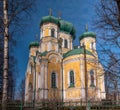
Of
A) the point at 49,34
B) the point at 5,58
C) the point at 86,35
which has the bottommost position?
the point at 5,58

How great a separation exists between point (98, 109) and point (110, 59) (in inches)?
318

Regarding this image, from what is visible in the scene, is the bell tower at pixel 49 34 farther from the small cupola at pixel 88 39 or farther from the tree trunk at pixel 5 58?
the tree trunk at pixel 5 58

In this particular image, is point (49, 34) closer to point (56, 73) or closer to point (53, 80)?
point (56, 73)

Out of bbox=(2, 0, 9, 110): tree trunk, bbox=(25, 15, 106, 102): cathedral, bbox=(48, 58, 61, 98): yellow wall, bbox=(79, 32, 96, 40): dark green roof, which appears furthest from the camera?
bbox=(79, 32, 96, 40): dark green roof

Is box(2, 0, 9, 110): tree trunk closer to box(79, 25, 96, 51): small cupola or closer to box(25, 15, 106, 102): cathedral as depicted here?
box(25, 15, 106, 102): cathedral

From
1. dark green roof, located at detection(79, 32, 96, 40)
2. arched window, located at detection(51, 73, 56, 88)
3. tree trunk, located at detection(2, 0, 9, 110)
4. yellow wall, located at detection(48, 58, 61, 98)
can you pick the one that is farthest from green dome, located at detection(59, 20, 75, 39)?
tree trunk, located at detection(2, 0, 9, 110)

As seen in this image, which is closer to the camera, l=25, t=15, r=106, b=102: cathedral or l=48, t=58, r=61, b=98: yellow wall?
l=25, t=15, r=106, b=102: cathedral

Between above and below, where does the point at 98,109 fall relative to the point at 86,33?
below

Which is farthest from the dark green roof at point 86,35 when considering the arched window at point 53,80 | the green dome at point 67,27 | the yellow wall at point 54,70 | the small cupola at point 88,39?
the arched window at point 53,80

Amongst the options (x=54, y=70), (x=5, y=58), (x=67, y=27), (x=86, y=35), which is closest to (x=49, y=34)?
(x=54, y=70)

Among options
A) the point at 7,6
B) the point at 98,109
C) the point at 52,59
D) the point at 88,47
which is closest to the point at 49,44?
the point at 52,59

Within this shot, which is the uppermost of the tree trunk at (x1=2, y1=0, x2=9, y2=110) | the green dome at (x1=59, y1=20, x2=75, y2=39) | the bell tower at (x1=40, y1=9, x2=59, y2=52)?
the green dome at (x1=59, y1=20, x2=75, y2=39)

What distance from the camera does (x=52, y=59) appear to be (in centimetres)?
3353

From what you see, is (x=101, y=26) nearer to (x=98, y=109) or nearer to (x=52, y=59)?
(x=98, y=109)
